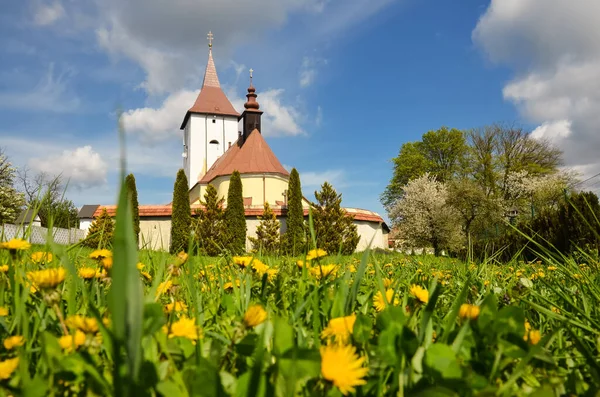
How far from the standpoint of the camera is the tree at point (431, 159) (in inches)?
1287

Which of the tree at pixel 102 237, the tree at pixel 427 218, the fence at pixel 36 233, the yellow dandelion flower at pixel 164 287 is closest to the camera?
the yellow dandelion flower at pixel 164 287

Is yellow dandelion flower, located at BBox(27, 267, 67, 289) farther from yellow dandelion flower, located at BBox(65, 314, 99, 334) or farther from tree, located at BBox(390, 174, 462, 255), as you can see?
tree, located at BBox(390, 174, 462, 255)

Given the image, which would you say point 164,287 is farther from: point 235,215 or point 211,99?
point 211,99

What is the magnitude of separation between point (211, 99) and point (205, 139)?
13.6ft

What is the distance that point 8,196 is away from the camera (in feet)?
83.8

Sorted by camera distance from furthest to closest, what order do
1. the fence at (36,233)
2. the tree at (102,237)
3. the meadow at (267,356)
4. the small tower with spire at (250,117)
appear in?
the small tower with spire at (250,117)
the tree at (102,237)
the fence at (36,233)
the meadow at (267,356)

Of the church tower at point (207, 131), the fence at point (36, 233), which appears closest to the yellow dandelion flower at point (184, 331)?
the fence at point (36, 233)

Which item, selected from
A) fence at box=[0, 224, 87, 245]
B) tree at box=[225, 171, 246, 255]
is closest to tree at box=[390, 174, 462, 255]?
tree at box=[225, 171, 246, 255]

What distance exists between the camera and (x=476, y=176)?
30609 mm

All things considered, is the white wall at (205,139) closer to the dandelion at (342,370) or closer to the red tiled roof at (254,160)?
the red tiled roof at (254,160)

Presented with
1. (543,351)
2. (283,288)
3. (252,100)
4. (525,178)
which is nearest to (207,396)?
(543,351)

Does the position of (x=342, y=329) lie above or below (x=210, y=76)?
below

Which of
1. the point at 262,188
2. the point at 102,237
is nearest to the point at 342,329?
the point at 102,237

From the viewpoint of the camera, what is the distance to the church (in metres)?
23.7
